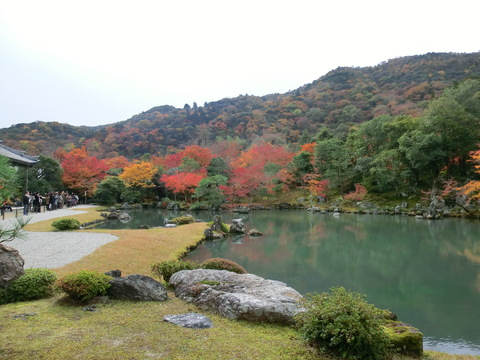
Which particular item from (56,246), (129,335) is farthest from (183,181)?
(129,335)

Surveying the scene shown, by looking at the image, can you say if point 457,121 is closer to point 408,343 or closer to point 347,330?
point 408,343

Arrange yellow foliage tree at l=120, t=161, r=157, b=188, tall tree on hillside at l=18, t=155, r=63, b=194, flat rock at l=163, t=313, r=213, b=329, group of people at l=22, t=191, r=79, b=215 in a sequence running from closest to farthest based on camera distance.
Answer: flat rock at l=163, t=313, r=213, b=329
group of people at l=22, t=191, r=79, b=215
tall tree on hillside at l=18, t=155, r=63, b=194
yellow foliage tree at l=120, t=161, r=157, b=188

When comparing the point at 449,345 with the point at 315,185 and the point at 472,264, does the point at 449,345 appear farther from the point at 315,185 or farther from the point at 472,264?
the point at 315,185

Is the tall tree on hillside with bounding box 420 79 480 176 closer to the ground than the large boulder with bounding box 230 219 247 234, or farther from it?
farther from it

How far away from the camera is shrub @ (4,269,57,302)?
529 cm

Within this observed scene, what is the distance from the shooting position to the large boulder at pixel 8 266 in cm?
522

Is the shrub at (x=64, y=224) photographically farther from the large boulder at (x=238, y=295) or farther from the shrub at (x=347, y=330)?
the shrub at (x=347, y=330)

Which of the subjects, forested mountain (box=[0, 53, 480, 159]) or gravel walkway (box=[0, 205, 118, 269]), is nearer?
gravel walkway (box=[0, 205, 118, 269])

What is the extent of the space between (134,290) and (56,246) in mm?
6708

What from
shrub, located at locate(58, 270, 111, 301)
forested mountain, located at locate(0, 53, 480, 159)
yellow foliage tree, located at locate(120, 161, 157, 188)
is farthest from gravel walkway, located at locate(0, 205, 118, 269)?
forested mountain, located at locate(0, 53, 480, 159)

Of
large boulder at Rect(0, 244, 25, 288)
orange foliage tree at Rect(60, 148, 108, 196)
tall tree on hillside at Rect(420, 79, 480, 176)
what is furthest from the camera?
orange foliage tree at Rect(60, 148, 108, 196)

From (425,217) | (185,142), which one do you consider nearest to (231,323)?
(425,217)

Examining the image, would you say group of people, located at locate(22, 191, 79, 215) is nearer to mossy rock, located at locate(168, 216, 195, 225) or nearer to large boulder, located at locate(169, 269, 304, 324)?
mossy rock, located at locate(168, 216, 195, 225)

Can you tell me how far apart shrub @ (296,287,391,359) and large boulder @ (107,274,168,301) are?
2809 mm
